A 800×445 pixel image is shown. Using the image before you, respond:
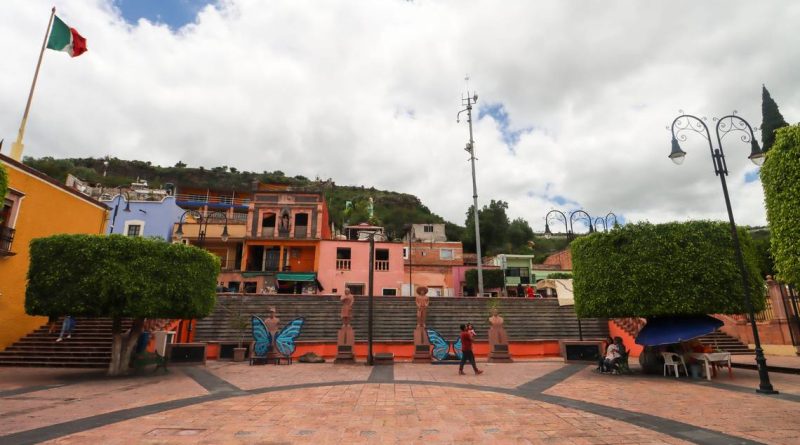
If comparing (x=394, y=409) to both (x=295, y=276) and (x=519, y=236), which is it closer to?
(x=295, y=276)

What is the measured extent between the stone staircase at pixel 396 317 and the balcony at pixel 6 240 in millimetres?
8154

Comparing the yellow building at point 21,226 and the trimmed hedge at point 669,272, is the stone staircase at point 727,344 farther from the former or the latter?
the yellow building at point 21,226

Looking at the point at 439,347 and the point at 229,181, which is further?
the point at 229,181

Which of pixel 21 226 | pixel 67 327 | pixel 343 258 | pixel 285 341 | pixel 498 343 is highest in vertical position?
pixel 343 258

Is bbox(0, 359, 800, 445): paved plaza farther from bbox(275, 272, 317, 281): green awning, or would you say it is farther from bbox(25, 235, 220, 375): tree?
bbox(275, 272, 317, 281): green awning

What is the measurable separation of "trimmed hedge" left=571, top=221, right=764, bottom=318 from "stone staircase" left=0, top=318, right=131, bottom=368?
18900 mm

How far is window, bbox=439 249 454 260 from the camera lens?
131 ft

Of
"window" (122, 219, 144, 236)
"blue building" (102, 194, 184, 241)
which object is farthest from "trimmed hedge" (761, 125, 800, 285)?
"window" (122, 219, 144, 236)

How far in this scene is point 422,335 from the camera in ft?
54.7

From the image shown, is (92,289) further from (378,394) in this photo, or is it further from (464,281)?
(464,281)

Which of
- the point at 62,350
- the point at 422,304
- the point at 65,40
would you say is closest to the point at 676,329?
the point at 422,304

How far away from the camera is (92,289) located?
11.3 metres

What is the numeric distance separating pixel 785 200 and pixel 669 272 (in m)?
4.87

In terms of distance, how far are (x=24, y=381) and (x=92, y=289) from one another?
10.4ft
